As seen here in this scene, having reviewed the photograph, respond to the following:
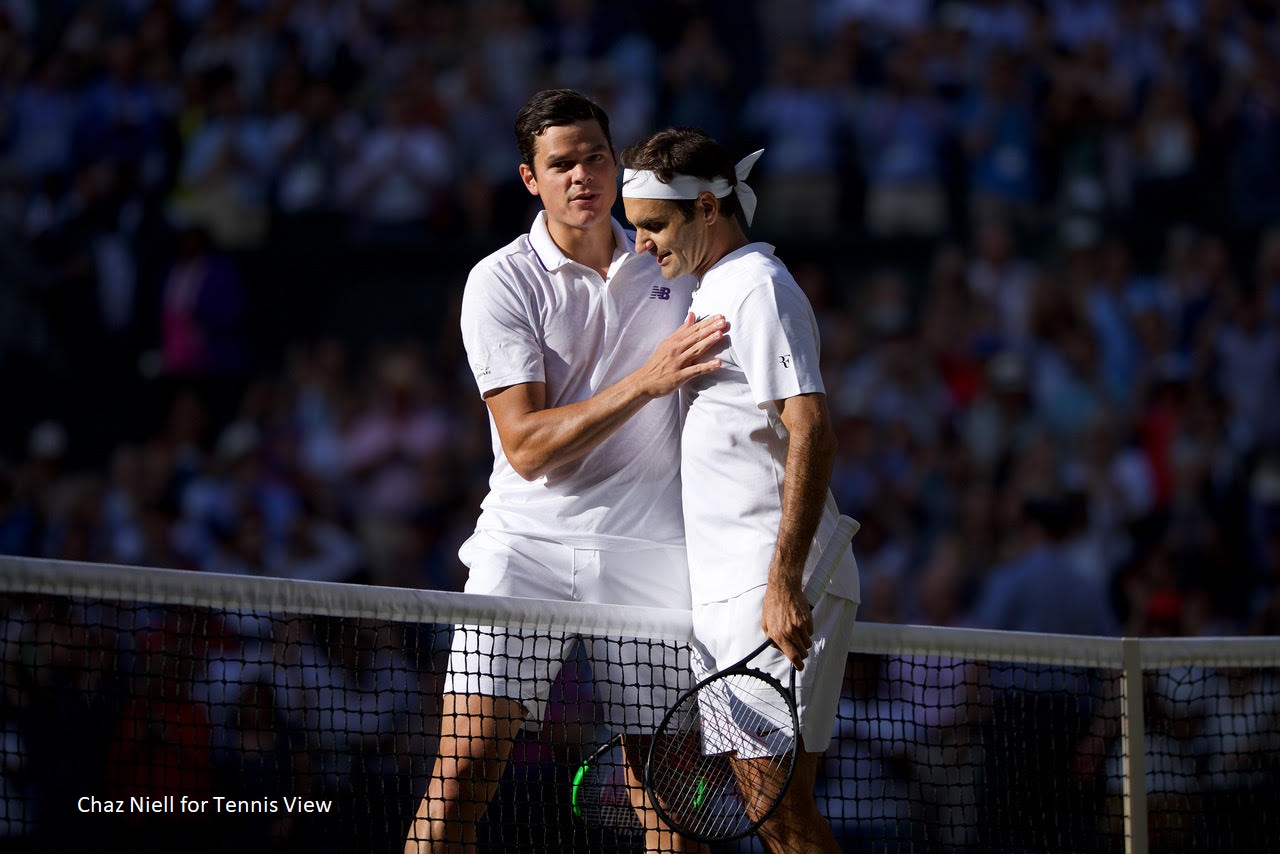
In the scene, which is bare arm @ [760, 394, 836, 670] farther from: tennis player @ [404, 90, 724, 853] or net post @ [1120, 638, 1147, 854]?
net post @ [1120, 638, 1147, 854]

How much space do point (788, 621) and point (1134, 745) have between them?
152 centimetres

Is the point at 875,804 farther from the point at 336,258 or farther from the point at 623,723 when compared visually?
the point at 336,258

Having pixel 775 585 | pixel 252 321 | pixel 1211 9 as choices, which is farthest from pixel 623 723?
pixel 1211 9

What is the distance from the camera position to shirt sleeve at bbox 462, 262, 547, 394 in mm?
4117

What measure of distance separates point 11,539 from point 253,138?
3719 millimetres

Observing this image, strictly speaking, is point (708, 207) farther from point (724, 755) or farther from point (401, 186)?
point (401, 186)

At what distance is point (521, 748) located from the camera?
6.46m

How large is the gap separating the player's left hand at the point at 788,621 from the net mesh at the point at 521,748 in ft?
2.07

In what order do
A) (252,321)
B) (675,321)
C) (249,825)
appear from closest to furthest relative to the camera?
(675,321) → (249,825) → (252,321)

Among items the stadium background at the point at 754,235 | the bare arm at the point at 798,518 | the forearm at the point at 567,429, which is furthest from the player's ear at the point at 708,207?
the stadium background at the point at 754,235

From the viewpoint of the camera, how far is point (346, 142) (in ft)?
37.9

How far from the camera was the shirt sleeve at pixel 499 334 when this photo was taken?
13.5 ft

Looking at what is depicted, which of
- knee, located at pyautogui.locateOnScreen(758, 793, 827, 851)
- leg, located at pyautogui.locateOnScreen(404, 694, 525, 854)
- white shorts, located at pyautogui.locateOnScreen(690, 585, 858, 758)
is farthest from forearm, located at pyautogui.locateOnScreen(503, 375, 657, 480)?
knee, located at pyautogui.locateOnScreen(758, 793, 827, 851)

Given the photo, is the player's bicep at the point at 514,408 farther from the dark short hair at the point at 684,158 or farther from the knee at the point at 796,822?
the knee at the point at 796,822
